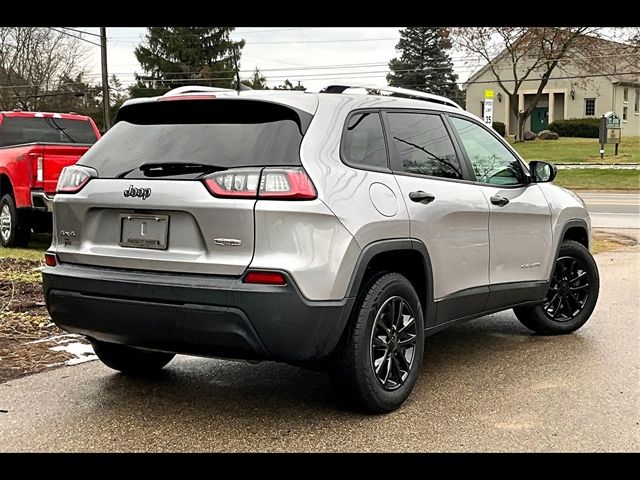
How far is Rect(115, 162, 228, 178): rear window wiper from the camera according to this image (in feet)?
12.9

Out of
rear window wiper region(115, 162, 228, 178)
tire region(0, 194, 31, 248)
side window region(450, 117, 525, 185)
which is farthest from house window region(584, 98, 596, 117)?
rear window wiper region(115, 162, 228, 178)

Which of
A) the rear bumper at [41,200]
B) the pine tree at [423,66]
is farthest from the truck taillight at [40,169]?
the pine tree at [423,66]

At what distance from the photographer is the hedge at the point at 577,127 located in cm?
5094

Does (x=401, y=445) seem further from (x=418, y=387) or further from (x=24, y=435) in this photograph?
(x=24, y=435)

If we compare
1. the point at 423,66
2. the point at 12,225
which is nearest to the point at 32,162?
the point at 12,225

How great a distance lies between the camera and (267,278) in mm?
3736

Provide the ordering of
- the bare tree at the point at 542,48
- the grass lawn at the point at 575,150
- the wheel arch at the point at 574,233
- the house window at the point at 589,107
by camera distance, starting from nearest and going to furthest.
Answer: the wheel arch at the point at 574,233
the grass lawn at the point at 575,150
the bare tree at the point at 542,48
the house window at the point at 589,107

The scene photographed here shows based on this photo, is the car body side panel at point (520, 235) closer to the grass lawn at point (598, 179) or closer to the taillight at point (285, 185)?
the taillight at point (285, 185)

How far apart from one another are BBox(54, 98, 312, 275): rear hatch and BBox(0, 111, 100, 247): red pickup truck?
589cm

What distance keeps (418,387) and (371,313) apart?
0.94m

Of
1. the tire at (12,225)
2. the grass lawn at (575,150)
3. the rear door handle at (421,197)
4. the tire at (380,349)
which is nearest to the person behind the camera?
the tire at (380,349)

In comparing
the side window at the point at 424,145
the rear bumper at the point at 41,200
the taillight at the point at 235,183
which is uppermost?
the side window at the point at 424,145

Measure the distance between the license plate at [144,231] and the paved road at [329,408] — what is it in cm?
99
